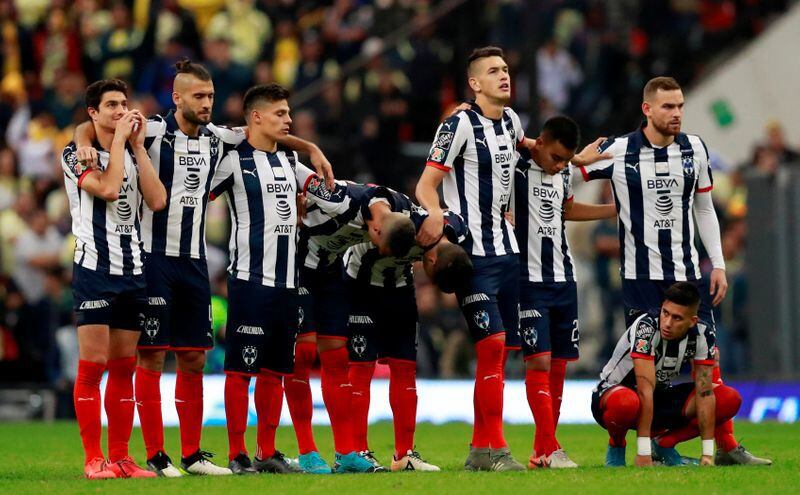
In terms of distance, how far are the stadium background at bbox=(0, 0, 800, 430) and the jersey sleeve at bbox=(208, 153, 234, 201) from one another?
692 centimetres

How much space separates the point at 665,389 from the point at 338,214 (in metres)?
2.62

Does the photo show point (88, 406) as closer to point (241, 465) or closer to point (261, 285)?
point (241, 465)

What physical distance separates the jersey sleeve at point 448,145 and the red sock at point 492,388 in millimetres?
1222

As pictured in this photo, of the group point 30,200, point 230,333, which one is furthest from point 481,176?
point 30,200

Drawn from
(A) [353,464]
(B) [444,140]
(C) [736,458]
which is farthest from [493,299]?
Result: (C) [736,458]

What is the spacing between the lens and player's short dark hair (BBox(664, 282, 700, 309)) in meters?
10.4

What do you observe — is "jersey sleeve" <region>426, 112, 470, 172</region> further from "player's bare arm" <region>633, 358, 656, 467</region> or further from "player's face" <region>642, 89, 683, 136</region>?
"player's bare arm" <region>633, 358, 656, 467</region>

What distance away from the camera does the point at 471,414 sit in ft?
57.1

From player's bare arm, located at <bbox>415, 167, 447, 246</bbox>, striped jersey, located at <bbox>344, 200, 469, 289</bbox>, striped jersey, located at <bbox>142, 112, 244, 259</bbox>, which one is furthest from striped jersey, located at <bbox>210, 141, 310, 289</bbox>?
player's bare arm, located at <bbox>415, 167, 447, 246</bbox>

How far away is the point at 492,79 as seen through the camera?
35.1ft

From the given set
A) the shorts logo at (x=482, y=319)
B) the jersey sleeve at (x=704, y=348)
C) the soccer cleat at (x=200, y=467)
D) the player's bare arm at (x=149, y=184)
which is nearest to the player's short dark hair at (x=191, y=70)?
the player's bare arm at (x=149, y=184)

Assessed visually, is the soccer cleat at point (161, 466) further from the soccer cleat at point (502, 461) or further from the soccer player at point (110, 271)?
the soccer cleat at point (502, 461)

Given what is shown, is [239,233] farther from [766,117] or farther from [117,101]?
[766,117]

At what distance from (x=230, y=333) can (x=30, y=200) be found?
10266 millimetres
